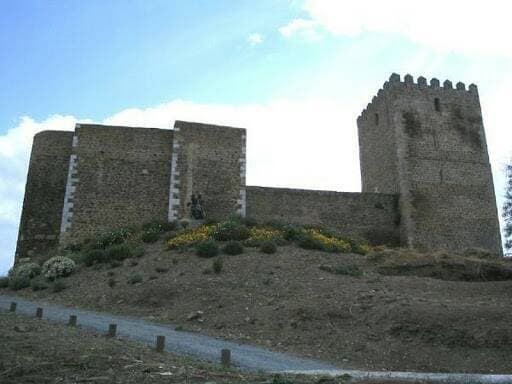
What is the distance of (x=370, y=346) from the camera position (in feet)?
37.5

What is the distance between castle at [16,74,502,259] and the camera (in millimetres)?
22781

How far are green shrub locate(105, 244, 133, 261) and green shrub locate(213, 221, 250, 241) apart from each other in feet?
9.86

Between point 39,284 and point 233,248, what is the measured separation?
6150 millimetres

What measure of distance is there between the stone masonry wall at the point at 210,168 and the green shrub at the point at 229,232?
2.97 m

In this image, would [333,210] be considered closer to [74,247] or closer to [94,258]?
[94,258]

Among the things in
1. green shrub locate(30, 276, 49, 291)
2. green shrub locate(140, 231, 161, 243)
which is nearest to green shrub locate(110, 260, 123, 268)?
green shrub locate(30, 276, 49, 291)

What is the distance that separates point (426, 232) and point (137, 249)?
13.7 meters

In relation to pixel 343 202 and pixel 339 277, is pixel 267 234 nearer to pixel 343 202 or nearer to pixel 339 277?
pixel 339 277

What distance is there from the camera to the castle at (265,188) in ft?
74.7

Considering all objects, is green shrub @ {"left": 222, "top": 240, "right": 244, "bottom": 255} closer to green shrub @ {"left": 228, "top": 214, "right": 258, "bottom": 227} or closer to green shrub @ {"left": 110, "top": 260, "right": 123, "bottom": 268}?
green shrub @ {"left": 228, "top": 214, "right": 258, "bottom": 227}

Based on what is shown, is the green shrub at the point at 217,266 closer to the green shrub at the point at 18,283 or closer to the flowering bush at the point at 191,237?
the flowering bush at the point at 191,237

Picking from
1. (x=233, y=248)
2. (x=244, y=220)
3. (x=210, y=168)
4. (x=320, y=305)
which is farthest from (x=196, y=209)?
(x=320, y=305)

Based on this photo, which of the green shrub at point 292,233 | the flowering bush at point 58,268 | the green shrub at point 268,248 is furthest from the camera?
the green shrub at point 292,233

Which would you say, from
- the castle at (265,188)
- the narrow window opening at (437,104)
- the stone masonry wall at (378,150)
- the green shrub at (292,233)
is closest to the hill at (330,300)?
the green shrub at (292,233)
